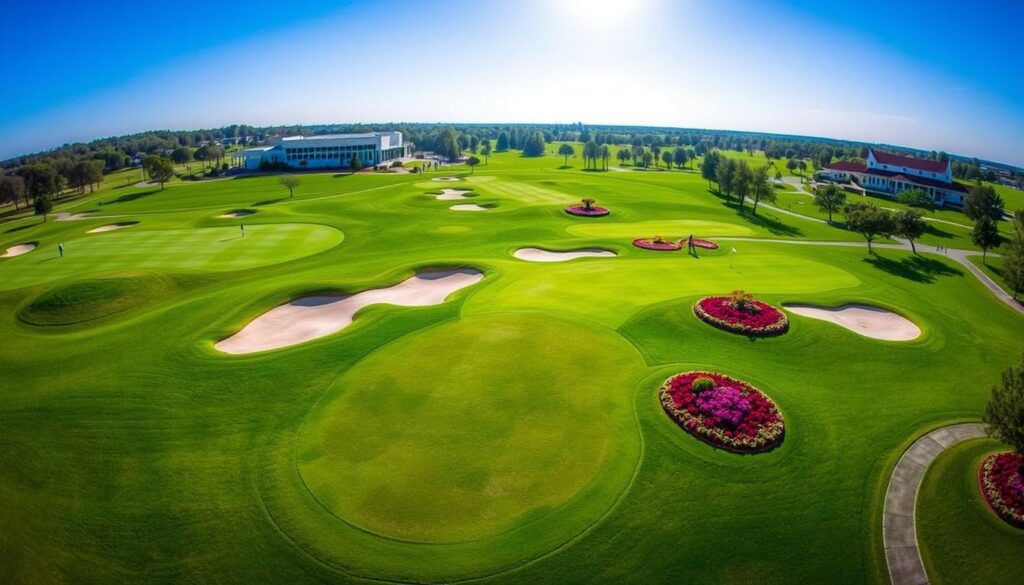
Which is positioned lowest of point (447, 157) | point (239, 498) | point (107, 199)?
point (239, 498)

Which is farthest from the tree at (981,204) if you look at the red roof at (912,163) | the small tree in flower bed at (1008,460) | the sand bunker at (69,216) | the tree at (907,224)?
the sand bunker at (69,216)

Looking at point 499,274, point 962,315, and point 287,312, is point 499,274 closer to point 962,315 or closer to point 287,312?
point 287,312

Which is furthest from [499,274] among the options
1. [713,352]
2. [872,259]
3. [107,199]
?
[107,199]

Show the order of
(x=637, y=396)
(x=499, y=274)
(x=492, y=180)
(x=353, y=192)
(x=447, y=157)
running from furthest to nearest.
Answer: (x=447, y=157), (x=492, y=180), (x=353, y=192), (x=499, y=274), (x=637, y=396)

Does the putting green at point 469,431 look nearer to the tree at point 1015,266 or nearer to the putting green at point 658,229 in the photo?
the putting green at point 658,229

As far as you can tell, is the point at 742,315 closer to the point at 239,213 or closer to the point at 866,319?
the point at 866,319

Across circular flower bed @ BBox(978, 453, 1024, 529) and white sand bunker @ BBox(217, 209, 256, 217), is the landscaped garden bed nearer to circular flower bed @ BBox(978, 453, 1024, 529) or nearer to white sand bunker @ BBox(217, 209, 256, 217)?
circular flower bed @ BBox(978, 453, 1024, 529)
